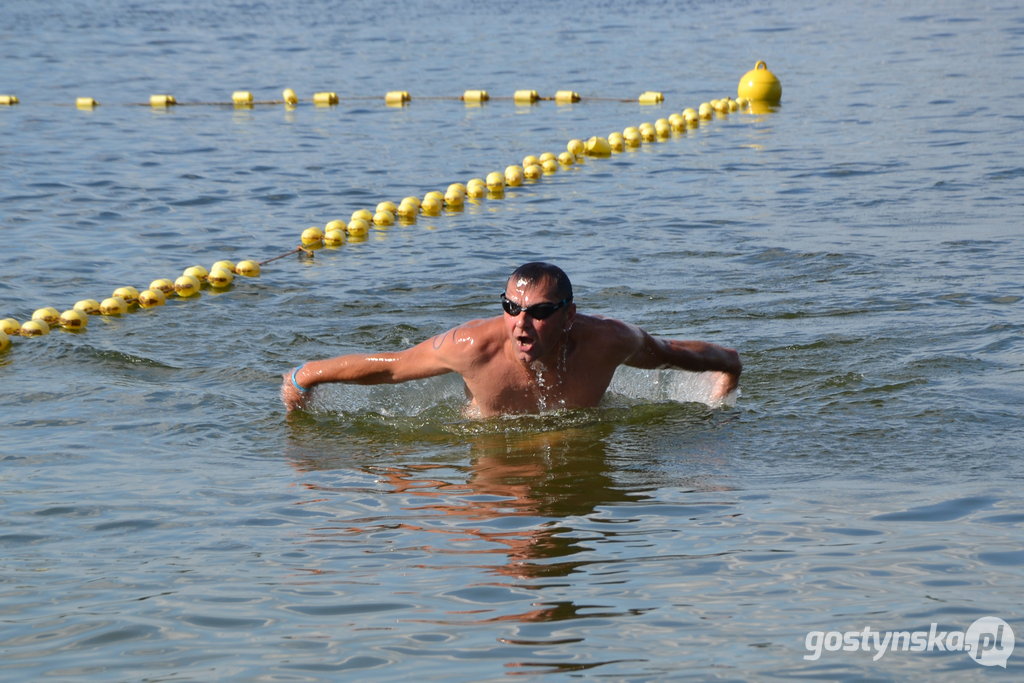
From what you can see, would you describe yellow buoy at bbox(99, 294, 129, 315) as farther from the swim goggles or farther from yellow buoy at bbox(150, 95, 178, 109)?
yellow buoy at bbox(150, 95, 178, 109)

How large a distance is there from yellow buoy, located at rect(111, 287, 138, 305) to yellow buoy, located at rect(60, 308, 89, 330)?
0.67m

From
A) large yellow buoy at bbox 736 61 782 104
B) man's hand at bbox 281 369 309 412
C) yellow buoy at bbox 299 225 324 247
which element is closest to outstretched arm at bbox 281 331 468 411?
man's hand at bbox 281 369 309 412

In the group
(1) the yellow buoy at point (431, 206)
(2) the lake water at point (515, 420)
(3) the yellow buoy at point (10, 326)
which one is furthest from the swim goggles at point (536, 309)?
(1) the yellow buoy at point (431, 206)

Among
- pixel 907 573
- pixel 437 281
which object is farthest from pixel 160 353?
pixel 907 573

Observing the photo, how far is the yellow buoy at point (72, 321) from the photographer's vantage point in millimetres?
10445

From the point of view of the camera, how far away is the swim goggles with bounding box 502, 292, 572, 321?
7102 mm

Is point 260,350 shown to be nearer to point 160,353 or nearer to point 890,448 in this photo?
point 160,353

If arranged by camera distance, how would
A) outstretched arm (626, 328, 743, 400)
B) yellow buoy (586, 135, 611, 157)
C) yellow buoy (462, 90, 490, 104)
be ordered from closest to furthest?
outstretched arm (626, 328, 743, 400)
yellow buoy (586, 135, 611, 157)
yellow buoy (462, 90, 490, 104)

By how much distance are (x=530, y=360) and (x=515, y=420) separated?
592 millimetres

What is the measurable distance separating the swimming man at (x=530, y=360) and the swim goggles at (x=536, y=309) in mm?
19

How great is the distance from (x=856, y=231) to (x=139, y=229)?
24.5 ft

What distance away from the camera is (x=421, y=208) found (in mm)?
15148

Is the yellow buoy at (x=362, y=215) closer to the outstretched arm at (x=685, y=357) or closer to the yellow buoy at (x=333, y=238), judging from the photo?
the yellow buoy at (x=333, y=238)

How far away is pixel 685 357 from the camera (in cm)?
780
